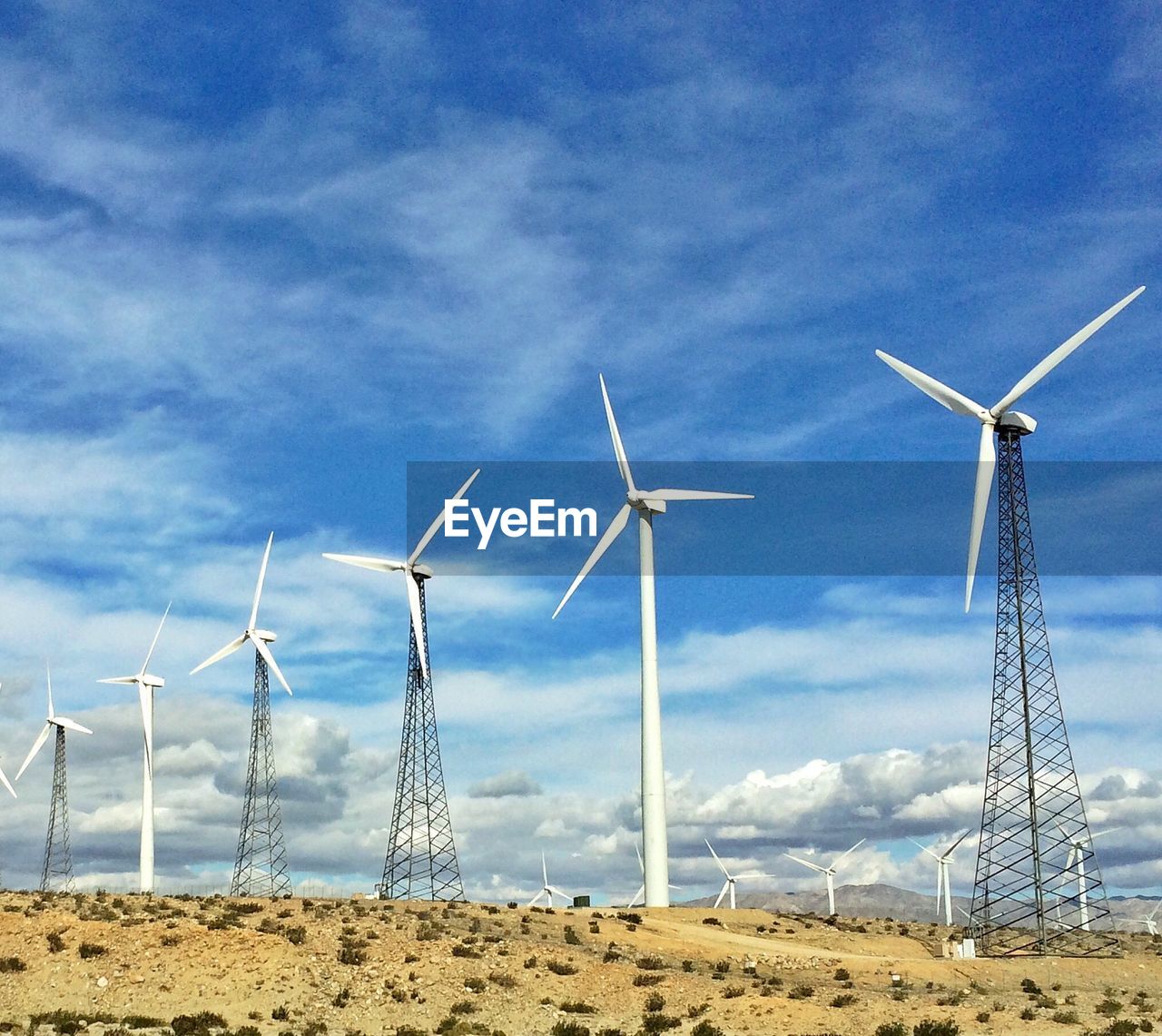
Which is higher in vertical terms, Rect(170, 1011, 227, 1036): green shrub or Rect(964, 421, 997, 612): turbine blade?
Rect(964, 421, 997, 612): turbine blade

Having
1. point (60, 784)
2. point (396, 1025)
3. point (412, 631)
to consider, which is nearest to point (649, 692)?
point (412, 631)

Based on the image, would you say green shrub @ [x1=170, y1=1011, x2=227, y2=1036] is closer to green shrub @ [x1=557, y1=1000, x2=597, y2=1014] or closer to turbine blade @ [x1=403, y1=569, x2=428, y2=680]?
green shrub @ [x1=557, y1=1000, x2=597, y2=1014]

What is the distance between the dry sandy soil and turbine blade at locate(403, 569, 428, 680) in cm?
1909

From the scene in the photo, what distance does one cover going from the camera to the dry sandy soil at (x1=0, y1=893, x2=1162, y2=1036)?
44.8 meters

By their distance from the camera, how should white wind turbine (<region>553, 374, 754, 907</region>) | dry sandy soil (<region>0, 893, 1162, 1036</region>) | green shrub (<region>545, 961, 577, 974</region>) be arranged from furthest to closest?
white wind turbine (<region>553, 374, 754, 907</region>) < green shrub (<region>545, 961, 577, 974</region>) < dry sandy soil (<region>0, 893, 1162, 1036</region>)

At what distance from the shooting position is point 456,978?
49.3m

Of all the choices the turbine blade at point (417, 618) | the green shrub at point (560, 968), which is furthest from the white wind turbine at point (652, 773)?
the green shrub at point (560, 968)

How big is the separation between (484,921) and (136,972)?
2058 cm

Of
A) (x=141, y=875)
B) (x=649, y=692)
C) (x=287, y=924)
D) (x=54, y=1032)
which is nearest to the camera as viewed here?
(x=54, y=1032)

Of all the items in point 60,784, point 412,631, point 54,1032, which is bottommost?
point 54,1032

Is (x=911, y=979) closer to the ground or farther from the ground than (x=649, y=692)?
closer to the ground

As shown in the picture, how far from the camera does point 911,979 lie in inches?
2290

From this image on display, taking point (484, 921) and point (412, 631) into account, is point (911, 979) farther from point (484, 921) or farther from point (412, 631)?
point (412, 631)

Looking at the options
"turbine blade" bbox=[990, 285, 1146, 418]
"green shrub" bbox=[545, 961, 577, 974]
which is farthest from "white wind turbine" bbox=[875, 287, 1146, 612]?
"green shrub" bbox=[545, 961, 577, 974]
